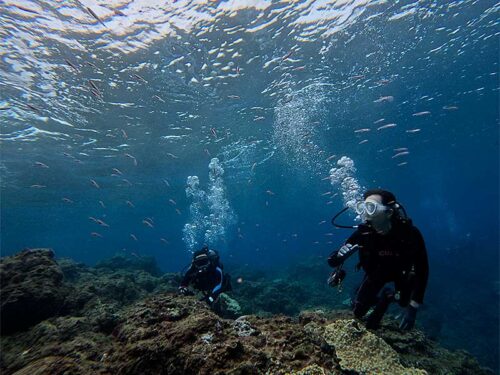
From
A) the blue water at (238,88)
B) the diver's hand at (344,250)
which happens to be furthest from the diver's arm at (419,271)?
the blue water at (238,88)

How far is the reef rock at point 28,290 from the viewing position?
18.4 ft

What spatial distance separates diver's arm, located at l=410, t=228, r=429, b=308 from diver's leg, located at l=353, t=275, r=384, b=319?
59 centimetres

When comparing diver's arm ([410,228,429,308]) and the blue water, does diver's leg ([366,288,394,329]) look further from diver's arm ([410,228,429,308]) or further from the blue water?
the blue water

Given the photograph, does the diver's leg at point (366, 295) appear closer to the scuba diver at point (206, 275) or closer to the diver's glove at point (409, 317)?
the diver's glove at point (409, 317)

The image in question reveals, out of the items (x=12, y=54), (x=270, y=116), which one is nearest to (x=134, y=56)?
(x=12, y=54)

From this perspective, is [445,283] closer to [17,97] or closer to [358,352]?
[358,352]

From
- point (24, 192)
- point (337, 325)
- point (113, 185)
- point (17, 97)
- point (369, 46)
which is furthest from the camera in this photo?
point (113, 185)

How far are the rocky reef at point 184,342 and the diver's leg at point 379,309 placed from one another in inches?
8.7

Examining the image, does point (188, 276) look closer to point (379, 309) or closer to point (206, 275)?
point (206, 275)

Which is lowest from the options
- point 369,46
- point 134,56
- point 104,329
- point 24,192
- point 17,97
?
point 104,329

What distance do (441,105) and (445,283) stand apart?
15.9 meters

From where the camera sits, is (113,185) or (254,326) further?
(113,185)

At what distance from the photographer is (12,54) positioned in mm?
10930

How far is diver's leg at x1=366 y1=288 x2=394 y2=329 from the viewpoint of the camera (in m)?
4.51
